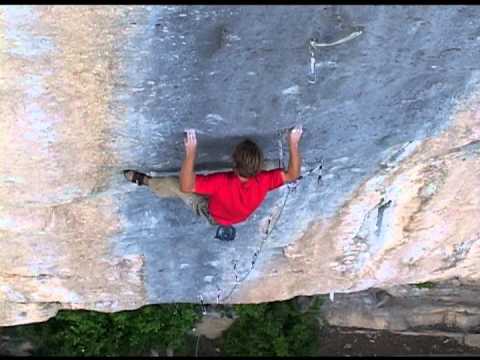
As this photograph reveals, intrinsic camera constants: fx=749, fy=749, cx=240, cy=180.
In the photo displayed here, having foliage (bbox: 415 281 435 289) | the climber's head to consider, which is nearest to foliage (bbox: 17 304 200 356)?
foliage (bbox: 415 281 435 289)

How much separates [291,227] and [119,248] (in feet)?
2.81

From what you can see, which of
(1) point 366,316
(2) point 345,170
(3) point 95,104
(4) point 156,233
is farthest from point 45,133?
(1) point 366,316

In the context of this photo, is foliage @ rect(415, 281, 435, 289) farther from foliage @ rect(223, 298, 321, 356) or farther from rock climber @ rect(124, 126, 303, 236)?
rock climber @ rect(124, 126, 303, 236)

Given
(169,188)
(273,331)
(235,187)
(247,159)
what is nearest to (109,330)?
(273,331)

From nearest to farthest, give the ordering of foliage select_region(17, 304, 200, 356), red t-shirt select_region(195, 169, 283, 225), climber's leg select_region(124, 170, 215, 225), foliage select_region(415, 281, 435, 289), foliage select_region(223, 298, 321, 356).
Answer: red t-shirt select_region(195, 169, 283, 225) < climber's leg select_region(124, 170, 215, 225) < foliage select_region(17, 304, 200, 356) < foliage select_region(415, 281, 435, 289) < foliage select_region(223, 298, 321, 356)

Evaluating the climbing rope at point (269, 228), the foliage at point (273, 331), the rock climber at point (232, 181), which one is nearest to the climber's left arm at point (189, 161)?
the rock climber at point (232, 181)

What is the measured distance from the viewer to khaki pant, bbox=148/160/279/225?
10.5ft

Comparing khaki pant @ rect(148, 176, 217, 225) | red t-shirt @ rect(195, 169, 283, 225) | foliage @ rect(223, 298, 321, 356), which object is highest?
foliage @ rect(223, 298, 321, 356)

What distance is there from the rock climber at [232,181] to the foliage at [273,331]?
223 centimetres

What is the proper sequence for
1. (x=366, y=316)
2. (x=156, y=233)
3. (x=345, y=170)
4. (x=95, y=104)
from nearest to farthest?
(x=95, y=104), (x=345, y=170), (x=156, y=233), (x=366, y=316)

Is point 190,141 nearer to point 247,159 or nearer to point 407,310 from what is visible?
point 247,159

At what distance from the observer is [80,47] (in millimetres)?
2498

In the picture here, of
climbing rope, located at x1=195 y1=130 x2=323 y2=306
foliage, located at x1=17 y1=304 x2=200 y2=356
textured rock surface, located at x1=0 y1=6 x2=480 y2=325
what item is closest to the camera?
textured rock surface, located at x1=0 y1=6 x2=480 y2=325

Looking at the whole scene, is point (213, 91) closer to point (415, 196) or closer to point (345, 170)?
point (345, 170)
